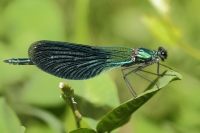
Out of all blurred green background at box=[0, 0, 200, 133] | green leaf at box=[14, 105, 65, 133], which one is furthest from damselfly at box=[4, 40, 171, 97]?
green leaf at box=[14, 105, 65, 133]

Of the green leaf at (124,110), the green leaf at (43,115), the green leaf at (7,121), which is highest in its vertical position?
the green leaf at (124,110)

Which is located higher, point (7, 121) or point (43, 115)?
→ point (7, 121)

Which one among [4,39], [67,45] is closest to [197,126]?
[67,45]

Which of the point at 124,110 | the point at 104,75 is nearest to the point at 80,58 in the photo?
the point at 104,75

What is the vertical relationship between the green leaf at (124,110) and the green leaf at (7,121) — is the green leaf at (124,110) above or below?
above

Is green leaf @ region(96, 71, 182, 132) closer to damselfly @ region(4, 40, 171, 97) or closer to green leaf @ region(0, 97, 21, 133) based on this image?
green leaf @ region(0, 97, 21, 133)

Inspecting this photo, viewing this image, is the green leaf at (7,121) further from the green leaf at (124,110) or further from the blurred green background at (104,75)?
the green leaf at (124,110)

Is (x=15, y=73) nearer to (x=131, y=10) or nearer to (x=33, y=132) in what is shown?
(x=33, y=132)

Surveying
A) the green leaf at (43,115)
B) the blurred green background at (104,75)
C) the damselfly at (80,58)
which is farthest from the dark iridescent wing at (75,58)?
the green leaf at (43,115)

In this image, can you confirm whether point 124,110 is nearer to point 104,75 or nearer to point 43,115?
point 104,75
